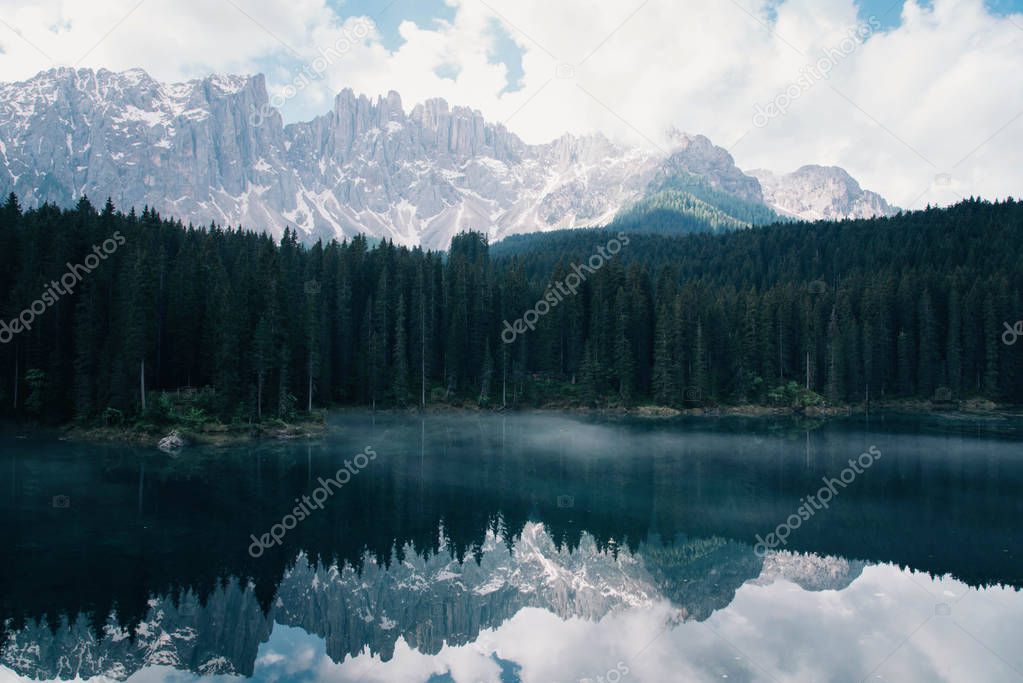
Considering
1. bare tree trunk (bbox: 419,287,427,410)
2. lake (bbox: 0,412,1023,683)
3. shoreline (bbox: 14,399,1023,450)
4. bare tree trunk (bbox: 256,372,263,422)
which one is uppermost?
bare tree trunk (bbox: 419,287,427,410)

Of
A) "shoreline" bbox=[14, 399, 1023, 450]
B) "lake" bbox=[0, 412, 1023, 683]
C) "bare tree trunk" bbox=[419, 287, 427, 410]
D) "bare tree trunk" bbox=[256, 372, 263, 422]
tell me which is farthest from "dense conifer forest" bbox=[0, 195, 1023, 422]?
"lake" bbox=[0, 412, 1023, 683]

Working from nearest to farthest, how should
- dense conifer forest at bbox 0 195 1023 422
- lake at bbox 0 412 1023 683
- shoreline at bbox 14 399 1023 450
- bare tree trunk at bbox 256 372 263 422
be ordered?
lake at bbox 0 412 1023 683 < shoreline at bbox 14 399 1023 450 < bare tree trunk at bbox 256 372 263 422 < dense conifer forest at bbox 0 195 1023 422

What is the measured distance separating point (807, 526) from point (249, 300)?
52.1 m

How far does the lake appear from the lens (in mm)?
20438

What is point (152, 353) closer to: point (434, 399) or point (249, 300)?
point (249, 300)

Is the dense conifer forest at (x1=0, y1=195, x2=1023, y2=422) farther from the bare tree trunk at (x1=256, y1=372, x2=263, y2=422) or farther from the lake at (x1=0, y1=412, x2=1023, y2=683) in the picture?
the lake at (x1=0, y1=412, x2=1023, y2=683)

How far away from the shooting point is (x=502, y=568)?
2911 centimetres

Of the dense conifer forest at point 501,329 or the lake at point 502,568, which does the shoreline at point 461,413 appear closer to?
the dense conifer forest at point 501,329

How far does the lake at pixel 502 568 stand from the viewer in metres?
20.4

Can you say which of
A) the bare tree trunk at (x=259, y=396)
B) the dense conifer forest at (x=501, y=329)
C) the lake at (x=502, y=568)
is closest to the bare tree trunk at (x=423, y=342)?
the dense conifer forest at (x=501, y=329)

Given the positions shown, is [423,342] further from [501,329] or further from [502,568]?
[502,568]

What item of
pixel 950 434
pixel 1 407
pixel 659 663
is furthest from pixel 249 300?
pixel 950 434

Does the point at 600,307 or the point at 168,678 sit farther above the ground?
the point at 600,307

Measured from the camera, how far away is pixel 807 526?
113 ft
